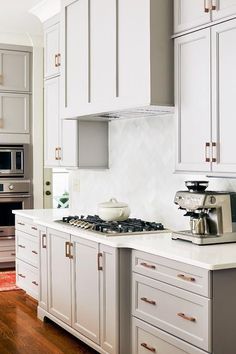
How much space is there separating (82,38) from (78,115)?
0.58 m

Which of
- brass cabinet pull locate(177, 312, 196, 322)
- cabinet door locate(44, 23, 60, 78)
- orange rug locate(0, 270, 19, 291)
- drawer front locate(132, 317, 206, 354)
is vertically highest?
cabinet door locate(44, 23, 60, 78)

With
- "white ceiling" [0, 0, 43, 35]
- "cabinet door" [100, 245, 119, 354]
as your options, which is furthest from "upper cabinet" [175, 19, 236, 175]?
"white ceiling" [0, 0, 43, 35]

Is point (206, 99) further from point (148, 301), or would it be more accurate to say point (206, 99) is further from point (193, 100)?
point (148, 301)

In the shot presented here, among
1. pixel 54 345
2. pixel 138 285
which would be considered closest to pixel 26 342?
pixel 54 345

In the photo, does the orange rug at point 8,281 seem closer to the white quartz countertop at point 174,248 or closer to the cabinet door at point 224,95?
the white quartz countertop at point 174,248

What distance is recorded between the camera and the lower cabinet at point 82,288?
3.55m

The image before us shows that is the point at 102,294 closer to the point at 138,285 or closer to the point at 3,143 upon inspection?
the point at 138,285

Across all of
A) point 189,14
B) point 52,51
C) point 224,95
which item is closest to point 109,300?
point 224,95

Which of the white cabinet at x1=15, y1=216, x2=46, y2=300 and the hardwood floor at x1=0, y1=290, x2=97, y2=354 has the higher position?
the white cabinet at x1=15, y1=216, x2=46, y2=300

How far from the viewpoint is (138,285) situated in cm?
338

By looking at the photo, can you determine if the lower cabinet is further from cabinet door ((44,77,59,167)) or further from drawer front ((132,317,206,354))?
cabinet door ((44,77,59,167))

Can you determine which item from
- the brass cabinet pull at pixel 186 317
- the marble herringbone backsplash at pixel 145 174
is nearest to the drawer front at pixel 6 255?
the marble herringbone backsplash at pixel 145 174

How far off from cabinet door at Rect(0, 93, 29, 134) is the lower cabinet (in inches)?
99.8

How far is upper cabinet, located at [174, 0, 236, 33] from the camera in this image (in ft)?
10.3
